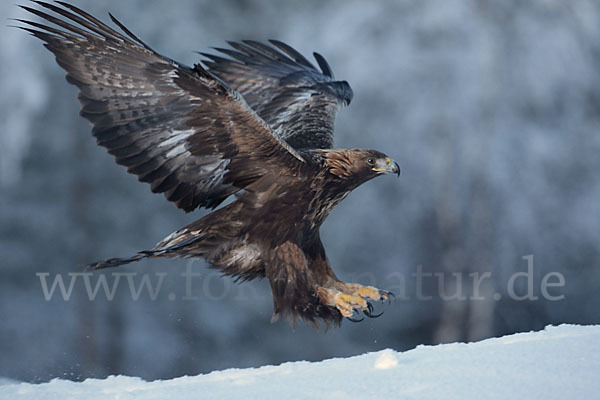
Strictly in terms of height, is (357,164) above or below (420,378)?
above

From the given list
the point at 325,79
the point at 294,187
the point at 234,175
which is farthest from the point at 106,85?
the point at 325,79

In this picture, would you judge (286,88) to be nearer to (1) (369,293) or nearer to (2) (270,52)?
(2) (270,52)

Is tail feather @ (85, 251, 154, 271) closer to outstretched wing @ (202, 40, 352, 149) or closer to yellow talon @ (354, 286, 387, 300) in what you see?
yellow talon @ (354, 286, 387, 300)

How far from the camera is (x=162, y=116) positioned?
148 inches

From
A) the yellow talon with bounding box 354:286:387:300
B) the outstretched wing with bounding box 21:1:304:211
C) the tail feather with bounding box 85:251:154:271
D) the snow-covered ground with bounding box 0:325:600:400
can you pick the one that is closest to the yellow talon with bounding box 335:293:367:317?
the yellow talon with bounding box 354:286:387:300

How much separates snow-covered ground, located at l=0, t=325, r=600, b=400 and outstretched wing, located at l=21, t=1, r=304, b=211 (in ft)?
3.71

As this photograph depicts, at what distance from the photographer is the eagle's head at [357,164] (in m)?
4.14

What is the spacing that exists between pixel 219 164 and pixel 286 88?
165 cm

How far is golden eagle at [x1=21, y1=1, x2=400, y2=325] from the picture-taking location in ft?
11.8

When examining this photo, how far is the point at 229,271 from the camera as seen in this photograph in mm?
4113

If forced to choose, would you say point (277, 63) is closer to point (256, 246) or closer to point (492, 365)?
point (256, 246)

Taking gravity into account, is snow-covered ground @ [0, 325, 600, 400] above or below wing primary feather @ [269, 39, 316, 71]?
below

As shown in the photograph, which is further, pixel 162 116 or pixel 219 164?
pixel 219 164

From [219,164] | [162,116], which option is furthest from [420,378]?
[162,116]
